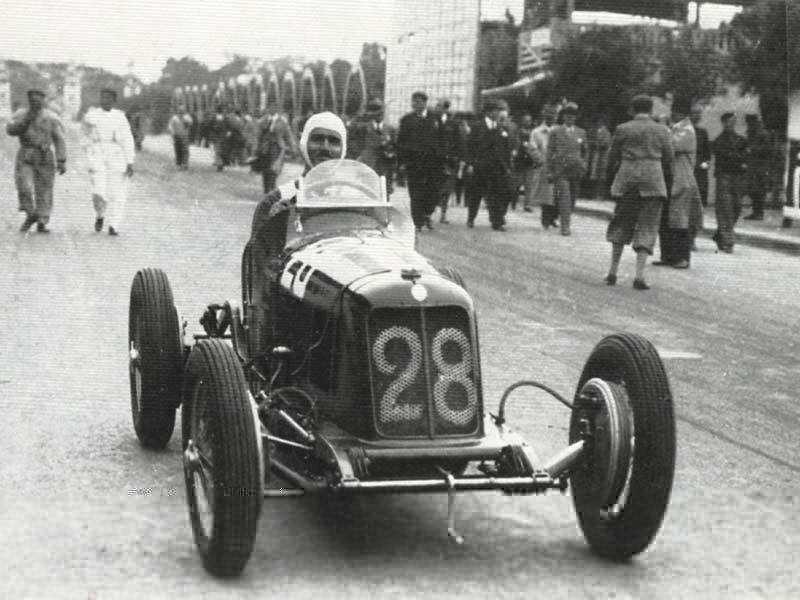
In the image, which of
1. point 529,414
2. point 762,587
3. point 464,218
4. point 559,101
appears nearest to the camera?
point 762,587

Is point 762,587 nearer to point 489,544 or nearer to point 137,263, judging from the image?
point 489,544

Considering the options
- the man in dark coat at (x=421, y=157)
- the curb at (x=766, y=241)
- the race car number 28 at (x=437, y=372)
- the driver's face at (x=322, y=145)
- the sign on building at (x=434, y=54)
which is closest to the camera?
the race car number 28 at (x=437, y=372)

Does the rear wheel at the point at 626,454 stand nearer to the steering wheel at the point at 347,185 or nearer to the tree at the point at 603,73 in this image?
the steering wheel at the point at 347,185

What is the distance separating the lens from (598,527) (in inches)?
211

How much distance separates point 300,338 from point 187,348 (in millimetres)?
1044

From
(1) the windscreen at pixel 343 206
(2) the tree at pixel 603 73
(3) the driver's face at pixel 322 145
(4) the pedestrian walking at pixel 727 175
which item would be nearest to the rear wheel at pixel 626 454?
(1) the windscreen at pixel 343 206

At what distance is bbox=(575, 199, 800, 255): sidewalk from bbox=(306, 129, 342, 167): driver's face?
523 inches

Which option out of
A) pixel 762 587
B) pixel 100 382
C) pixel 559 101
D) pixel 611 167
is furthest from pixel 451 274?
pixel 559 101

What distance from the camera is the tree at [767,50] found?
25.3 m

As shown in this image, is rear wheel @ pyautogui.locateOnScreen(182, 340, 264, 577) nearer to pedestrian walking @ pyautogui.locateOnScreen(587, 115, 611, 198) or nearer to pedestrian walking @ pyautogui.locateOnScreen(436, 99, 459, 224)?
pedestrian walking @ pyautogui.locateOnScreen(436, 99, 459, 224)

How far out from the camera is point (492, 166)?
2147cm

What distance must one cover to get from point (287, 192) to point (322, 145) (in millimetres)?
713

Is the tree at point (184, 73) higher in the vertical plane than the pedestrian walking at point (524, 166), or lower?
higher

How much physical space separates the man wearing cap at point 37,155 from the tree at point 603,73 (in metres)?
15.1
